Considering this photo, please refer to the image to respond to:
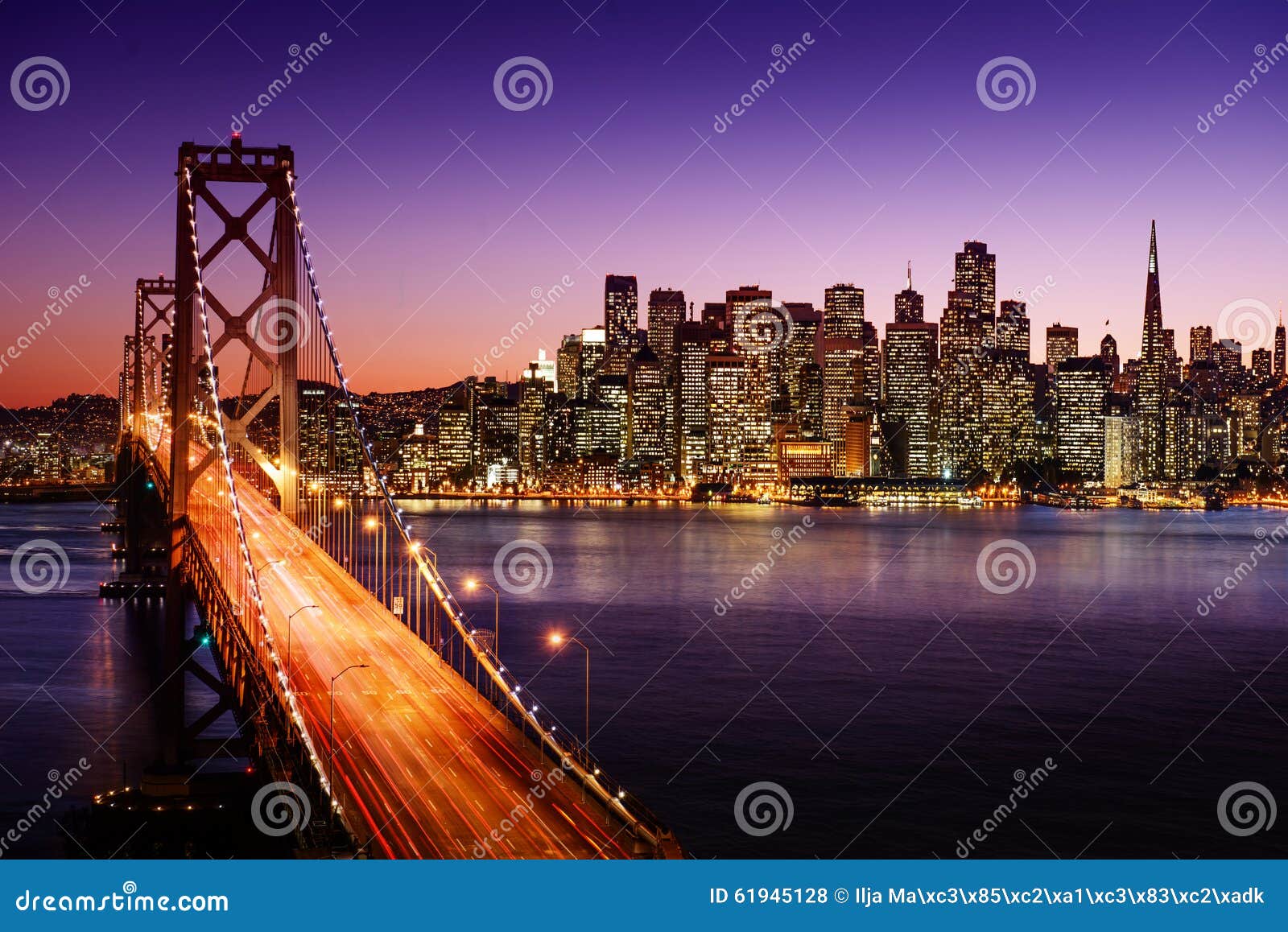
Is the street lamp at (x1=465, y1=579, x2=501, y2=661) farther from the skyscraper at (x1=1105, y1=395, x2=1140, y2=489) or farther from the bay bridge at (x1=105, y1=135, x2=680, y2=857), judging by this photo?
the skyscraper at (x1=1105, y1=395, x2=1140, y2=489)

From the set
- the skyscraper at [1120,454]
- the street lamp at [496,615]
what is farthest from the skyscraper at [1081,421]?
the street lamp at [496,615]

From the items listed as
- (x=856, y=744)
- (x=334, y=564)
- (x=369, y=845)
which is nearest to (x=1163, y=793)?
(x=856, y=744)

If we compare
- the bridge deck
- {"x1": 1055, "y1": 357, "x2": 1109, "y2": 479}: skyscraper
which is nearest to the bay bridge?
the bridge deck

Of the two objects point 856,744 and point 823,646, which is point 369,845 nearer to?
point 856,744

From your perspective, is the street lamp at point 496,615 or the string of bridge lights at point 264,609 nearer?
the string of bridge lights at point 264,609

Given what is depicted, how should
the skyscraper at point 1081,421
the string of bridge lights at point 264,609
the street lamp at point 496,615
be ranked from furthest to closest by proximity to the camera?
the skyscraper at point 1081,421 < the street lamp at point 496,615 < the string of bridge lights at point 264,609

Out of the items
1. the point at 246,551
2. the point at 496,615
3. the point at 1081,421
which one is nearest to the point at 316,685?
the point at 246,551

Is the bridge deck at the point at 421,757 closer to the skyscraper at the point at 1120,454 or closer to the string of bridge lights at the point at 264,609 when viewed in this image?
the string of bridge lights at the point at 264,609

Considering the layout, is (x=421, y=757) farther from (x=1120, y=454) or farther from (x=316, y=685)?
(x=1120, y=454)
